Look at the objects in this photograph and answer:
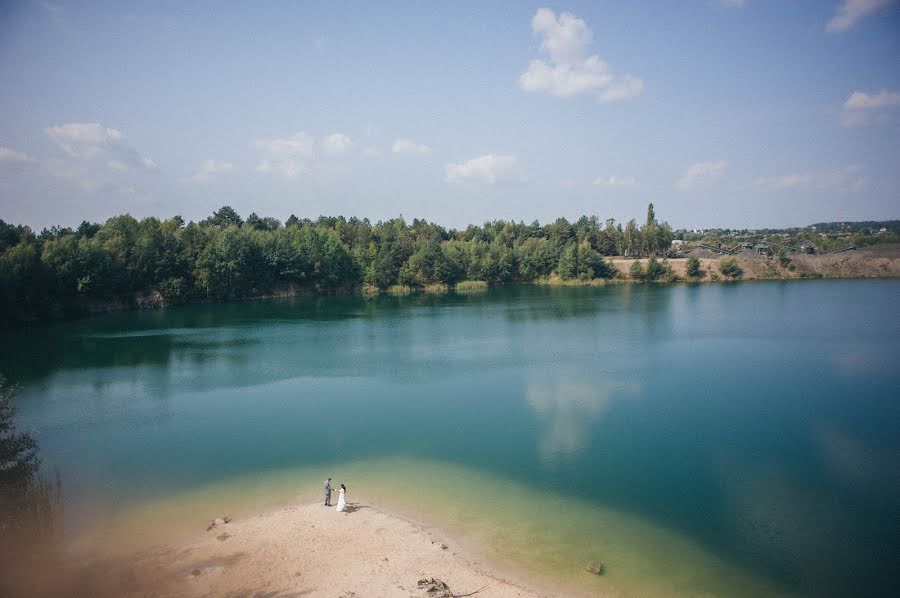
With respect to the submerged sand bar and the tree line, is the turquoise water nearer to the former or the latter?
the submerged sand bar

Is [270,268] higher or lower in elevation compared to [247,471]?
higher

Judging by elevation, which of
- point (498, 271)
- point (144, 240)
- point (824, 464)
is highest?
point (144, 240)

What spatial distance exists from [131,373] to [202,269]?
1477 inches

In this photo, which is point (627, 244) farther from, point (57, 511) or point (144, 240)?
point (57, 511)

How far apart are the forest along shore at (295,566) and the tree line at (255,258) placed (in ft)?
145

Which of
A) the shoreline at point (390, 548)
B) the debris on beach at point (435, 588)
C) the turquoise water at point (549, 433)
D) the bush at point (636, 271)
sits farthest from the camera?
the bush at point (636, 271)

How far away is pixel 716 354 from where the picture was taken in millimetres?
34406

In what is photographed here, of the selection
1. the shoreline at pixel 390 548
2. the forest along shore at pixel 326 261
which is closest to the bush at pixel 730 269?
the forest along shore at pixel 326 261

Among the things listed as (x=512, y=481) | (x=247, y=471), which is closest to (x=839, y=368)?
(x=512, y=481)

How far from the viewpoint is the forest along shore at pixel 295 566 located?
11.0 metres

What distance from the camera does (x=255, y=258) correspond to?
7288 centimetres

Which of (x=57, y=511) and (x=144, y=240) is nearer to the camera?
(x=57, y=511)

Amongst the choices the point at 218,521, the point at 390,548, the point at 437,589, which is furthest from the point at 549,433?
the point at 218,521

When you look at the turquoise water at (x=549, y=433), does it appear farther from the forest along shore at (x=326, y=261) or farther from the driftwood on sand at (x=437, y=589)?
the forest along shore at (x=326, y=261)
